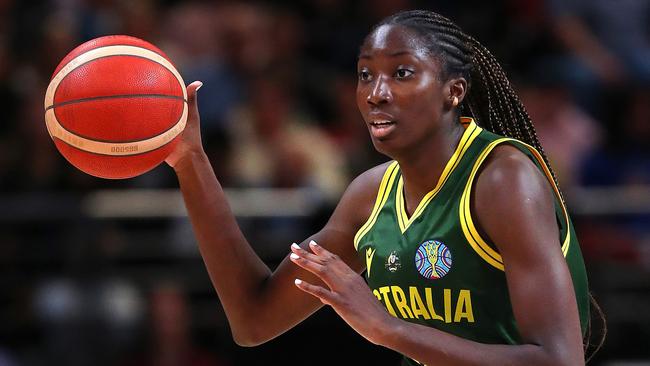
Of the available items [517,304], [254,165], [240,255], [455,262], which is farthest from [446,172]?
[254,165]

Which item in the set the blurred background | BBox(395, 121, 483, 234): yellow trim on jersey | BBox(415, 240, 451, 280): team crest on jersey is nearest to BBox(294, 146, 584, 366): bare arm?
BBox(415, 240, 451, 280): team crest on jersey

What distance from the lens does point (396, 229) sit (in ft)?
11.2

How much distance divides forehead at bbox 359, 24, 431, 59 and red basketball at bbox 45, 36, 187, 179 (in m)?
0.71

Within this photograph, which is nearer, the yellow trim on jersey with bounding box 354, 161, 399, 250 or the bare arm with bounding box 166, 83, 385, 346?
the yellow trim on jersey with bounding box 354, 161, 399, 250

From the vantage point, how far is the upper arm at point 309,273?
12.1 ft

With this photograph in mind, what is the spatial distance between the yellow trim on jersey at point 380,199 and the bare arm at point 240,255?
60 millimetres

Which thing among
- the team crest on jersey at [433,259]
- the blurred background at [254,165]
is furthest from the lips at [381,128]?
the blurred background at [254,165]

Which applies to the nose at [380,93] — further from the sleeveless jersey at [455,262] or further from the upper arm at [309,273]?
the upper arm at [309,273]

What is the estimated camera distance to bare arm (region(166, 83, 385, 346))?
3727mm

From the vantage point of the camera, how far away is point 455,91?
331cm

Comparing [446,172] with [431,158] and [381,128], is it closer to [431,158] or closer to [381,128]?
[431,158]

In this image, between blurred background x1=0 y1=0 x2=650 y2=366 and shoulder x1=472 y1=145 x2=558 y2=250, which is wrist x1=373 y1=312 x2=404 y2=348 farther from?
blurred background x1=0 y1=0 x2=650 y2=366

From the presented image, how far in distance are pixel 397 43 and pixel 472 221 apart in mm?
555

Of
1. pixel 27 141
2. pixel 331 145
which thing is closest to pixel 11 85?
pixel 27 141
